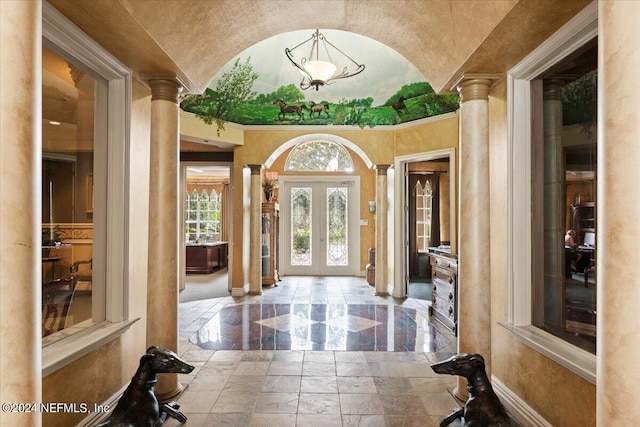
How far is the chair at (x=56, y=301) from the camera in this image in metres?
2.66

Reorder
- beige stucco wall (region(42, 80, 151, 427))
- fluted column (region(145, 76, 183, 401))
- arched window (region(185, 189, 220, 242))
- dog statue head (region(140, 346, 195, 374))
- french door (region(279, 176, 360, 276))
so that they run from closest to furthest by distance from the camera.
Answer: beige stucco wall (region(42, 80, 151, 427)) < dog statue head (region(140, 346, 195, 374)) < fluted column (region(145, 76, 183, 401)) < french door (region(279, 176, 360, 276)) < arched window (region(185, 189, 220, 242))

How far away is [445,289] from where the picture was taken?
5277 millimetres

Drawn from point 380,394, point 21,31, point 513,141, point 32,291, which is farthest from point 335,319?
point 21,31

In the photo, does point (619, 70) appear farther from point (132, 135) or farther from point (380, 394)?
point (132, 135)

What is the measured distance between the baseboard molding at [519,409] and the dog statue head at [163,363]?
2.28m

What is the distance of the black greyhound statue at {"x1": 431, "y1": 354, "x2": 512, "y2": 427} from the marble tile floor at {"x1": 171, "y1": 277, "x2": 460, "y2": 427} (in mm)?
383

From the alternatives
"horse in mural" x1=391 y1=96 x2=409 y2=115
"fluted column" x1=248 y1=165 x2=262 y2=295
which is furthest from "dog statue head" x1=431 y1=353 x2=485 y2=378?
"fluted column" x1=248 y1=165 x2=262 y2=295

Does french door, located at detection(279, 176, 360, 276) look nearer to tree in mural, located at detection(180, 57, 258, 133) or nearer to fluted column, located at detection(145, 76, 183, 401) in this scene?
tree in mural, located at detection(180, 57, 258, 133)

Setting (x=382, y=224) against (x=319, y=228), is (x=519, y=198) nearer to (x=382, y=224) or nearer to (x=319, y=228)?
(x=382, y=224)

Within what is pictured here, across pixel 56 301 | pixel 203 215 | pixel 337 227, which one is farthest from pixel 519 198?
pixel 203 215

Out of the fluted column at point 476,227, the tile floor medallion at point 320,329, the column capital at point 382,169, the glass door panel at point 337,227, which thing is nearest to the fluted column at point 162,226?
the tile floor medallion at point 320,329

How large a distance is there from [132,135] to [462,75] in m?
2.59

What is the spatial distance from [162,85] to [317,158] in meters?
6.62

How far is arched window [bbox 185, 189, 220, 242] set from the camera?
1291 centimetres
